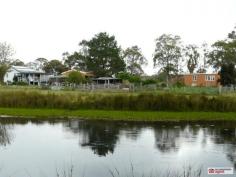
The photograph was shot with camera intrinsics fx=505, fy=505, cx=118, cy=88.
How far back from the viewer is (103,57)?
112 metres

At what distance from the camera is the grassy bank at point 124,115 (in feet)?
126

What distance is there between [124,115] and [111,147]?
16.3 m

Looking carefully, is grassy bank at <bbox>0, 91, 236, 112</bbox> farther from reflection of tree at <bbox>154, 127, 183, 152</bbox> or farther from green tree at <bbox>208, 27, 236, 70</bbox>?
green tree at <bbox>208, 27, 236, 70</bbox>

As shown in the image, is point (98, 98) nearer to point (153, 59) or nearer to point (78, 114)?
point (78, 114)

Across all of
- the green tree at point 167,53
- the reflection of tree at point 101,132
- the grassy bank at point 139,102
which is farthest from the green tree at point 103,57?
the reflection of tree at point 101,132

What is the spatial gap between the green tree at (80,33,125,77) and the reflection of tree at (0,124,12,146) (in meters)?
80.5

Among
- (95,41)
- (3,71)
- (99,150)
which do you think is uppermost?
(95,41)

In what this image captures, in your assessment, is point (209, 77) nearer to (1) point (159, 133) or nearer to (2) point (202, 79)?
(2) point (202, 79)

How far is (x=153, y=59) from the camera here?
11438cm

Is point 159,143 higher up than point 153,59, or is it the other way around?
point 153,59

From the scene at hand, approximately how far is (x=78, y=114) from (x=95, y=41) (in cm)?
7392

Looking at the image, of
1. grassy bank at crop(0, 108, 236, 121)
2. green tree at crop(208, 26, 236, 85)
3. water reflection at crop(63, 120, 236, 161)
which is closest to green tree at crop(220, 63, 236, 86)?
green tree at crop(208, 26, 236, 85)

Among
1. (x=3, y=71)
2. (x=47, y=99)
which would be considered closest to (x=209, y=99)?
(x=47, y=99)

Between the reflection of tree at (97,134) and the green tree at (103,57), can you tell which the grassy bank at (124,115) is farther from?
the green tree at (103,57)
